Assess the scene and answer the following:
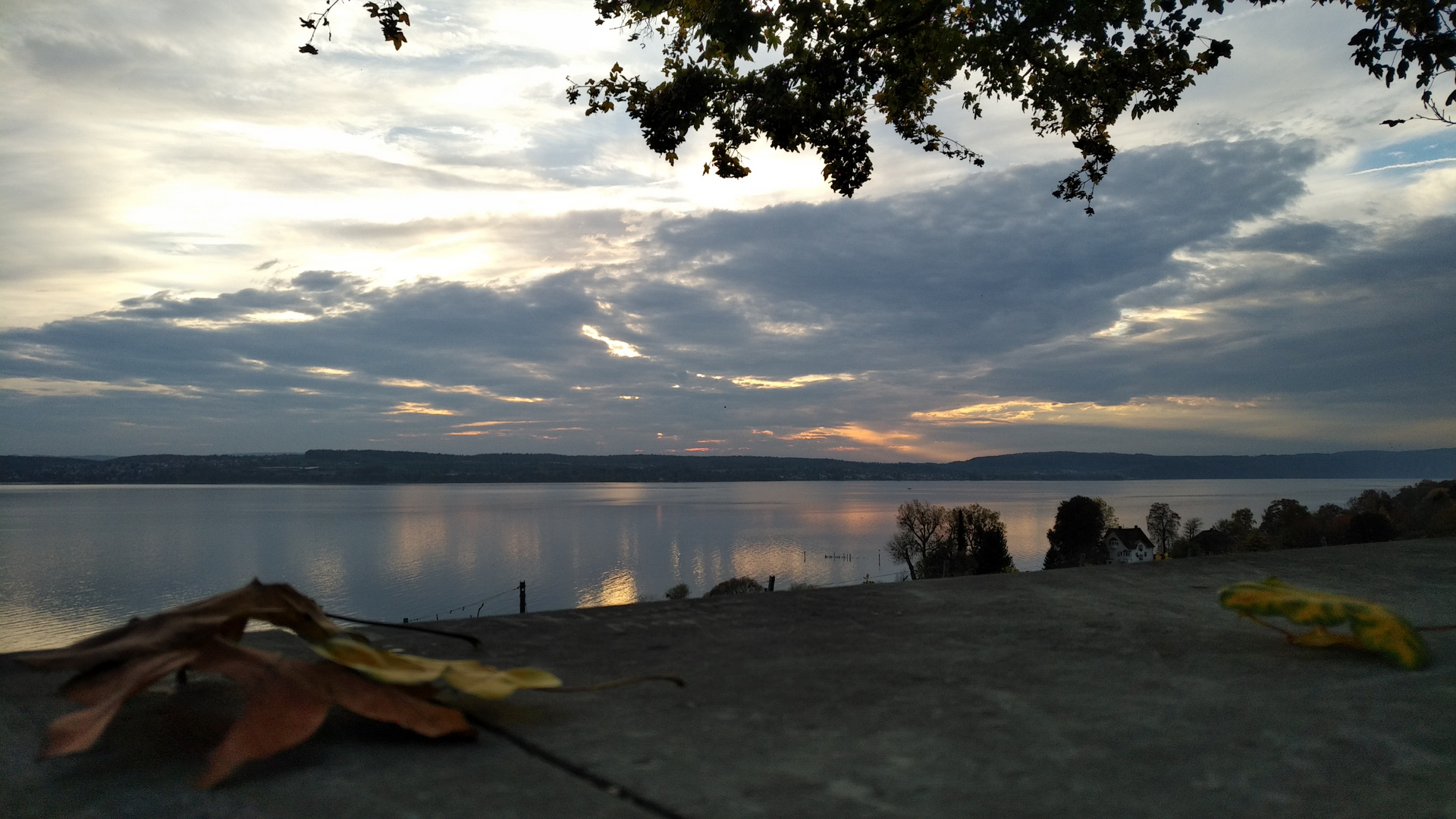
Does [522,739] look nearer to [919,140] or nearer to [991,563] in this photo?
[919,140]

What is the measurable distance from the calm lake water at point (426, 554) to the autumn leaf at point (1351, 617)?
20720 millimetres

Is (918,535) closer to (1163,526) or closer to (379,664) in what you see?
(1163,526)

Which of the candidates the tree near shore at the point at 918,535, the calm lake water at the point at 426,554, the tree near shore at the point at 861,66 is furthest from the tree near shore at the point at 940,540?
the tree near shore at the point at 861,66

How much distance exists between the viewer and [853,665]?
1527 mm

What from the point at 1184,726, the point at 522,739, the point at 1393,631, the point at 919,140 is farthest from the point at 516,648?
the point at 919,140

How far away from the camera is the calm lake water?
179 ft

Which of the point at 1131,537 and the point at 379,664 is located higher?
the point at 379,664

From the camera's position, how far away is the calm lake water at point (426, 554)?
54688 millimetres

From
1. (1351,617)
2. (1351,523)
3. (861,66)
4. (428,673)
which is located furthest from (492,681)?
(1351,523)

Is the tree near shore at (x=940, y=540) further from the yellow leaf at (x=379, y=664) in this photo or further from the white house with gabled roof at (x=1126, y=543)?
the yellow leaf at (x=379, y=664)

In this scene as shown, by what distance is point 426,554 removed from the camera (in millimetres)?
82188

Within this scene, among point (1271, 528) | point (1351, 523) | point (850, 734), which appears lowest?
point (1271, 528)

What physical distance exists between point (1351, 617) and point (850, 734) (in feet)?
3.59

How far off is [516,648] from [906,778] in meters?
0.97
